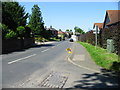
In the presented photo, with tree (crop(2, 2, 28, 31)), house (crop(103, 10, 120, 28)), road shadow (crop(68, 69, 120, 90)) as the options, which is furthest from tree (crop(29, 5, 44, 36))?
road shadow (crop(68, 69, 120, 90))

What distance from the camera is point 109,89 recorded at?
16.7ft

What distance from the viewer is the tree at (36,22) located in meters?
51.5

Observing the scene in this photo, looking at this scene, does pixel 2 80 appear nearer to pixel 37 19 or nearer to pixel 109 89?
pixel 109 89

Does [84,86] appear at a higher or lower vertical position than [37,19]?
lower

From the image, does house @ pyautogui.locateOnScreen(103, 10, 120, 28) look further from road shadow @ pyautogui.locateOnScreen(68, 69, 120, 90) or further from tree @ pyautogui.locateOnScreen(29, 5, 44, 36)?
tree @ pyautogui.locateOnScreen(29, 5, 44, 36)

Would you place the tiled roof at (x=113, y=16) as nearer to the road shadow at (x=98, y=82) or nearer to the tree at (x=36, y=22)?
the road shadow at (x=98, y=82)

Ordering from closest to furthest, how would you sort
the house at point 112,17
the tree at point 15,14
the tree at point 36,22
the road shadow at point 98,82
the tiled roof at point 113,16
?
the road shadow at point 98,82 → the tree at point 15,14 → the house at point 112,17 → the tiled roof at point 113,16 → the tree at point 36,22

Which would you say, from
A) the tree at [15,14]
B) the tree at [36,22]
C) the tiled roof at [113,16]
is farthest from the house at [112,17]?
the tree at [36,22]

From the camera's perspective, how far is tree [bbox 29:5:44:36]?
51.5m

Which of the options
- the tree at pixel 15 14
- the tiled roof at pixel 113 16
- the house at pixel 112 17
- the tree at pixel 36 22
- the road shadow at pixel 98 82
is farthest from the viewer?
the tree at pixel 36 22

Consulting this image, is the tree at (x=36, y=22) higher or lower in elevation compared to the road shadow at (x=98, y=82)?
higher

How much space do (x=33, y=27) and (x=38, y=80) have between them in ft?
154

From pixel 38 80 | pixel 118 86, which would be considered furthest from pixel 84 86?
pixel 38 80

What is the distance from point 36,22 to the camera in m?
52.5
